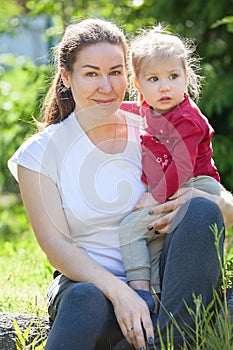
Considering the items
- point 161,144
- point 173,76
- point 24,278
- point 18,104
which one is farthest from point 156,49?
point 18,104

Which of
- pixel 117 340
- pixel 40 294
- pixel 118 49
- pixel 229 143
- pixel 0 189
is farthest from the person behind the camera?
pixel 0 189

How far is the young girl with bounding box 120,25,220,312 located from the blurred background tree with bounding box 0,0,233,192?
2.21 metres

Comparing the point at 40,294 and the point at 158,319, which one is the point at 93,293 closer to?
the point at 158,319

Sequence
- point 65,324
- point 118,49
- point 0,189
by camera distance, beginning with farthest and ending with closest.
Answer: point 0,189, point 118,49, point 65,324

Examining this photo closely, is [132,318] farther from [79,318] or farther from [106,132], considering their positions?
[106,132]

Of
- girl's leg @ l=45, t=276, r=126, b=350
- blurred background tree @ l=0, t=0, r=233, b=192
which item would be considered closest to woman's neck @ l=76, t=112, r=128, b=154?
girl's leg @ l=45, t=276, r=126, b=350

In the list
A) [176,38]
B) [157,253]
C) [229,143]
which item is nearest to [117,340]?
[157,253]

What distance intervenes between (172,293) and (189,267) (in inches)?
4.3

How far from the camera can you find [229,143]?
19.7ft

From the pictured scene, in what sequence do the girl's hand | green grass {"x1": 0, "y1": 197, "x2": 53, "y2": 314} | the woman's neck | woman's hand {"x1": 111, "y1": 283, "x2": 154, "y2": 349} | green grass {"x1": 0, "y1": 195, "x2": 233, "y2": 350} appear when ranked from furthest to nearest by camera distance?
green grass {"x1": 0, "y1": 197, "x2": 53, "y2": 314} → the woman's neck → the girl's hand → woman's hand {"x1": 111, "y1": 283, "x2": 154, "y2": 349} → green grass {"x1": 0, "y1": 195, "x2": 233, "y2": 350}

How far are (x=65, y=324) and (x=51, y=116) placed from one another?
0.93m

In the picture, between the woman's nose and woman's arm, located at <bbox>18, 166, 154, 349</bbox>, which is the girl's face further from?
woman's arm, located at <bbox>18, 166, 154, 349</bbox>

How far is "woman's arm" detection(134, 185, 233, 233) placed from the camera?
280 cm

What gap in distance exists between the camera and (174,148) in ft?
9.52
